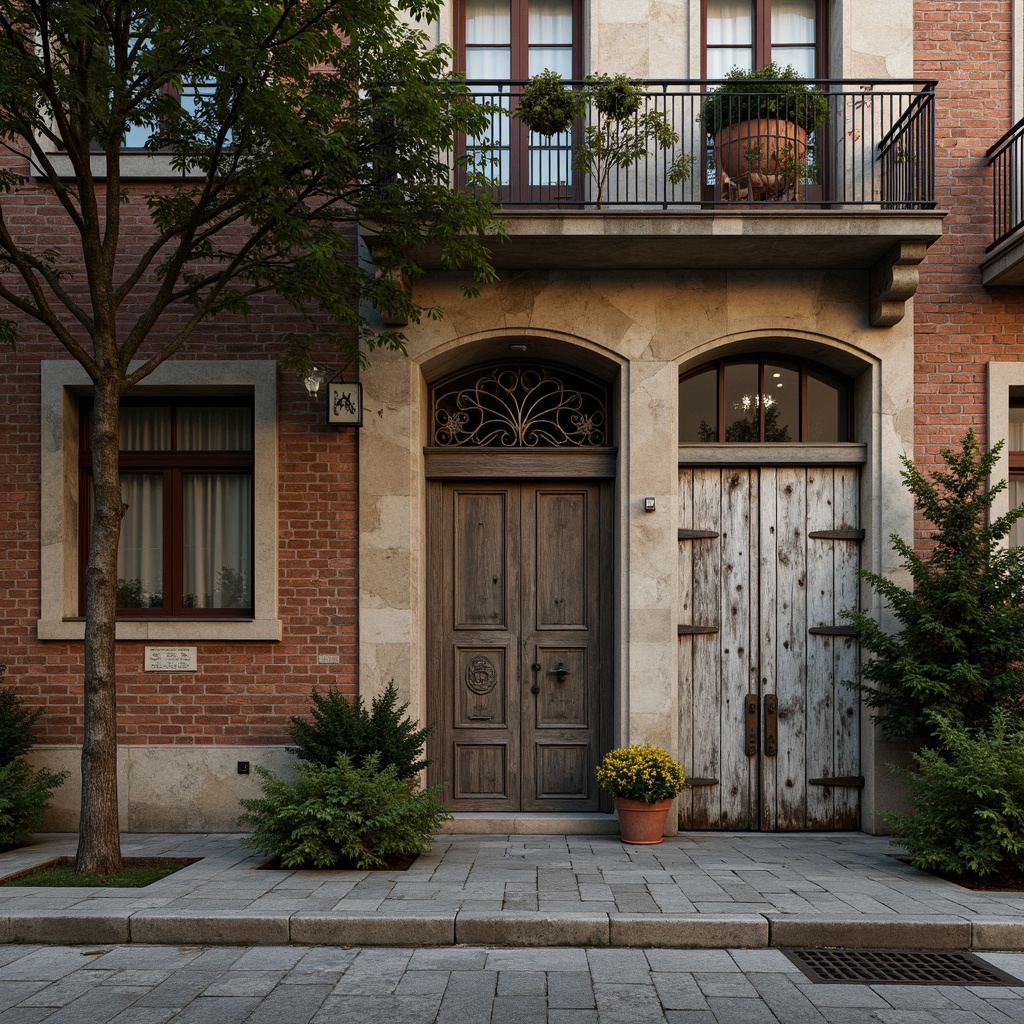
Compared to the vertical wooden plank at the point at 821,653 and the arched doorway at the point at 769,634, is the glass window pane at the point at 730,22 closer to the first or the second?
the arched doorway at the point at 769,634

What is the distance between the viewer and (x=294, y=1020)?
4562 millimetres

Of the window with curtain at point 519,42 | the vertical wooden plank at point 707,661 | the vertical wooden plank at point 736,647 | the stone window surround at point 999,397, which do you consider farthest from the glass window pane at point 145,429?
the stone window surround at point 999,397

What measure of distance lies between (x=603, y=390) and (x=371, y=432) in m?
2.26

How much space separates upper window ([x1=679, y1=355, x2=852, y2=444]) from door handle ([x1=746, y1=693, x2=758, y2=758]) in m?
2.40

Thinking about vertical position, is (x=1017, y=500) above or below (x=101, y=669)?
above

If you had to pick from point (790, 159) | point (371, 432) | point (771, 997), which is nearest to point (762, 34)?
point (790, 159)

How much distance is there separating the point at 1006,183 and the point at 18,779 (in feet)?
32.3

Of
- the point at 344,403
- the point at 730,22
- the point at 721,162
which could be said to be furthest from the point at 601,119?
the point at 344,403

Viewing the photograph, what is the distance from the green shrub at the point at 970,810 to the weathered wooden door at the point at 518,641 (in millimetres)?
2933

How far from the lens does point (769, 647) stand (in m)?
8.87

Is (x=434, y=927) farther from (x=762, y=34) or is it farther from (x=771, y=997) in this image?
(x=762, y=34)

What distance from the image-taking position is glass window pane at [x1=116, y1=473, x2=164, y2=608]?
9.05 m

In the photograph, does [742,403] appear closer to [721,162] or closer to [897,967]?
[721,162]

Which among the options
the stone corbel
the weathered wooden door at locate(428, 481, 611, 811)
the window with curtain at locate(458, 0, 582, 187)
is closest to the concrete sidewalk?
the weathered wooden door at locate(428, 481, 611, 811)
